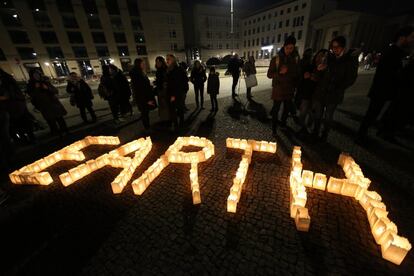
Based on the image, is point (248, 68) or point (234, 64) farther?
point (234, 64)

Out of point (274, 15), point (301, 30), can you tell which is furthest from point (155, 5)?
point (301, 30)

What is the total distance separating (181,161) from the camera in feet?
14.4

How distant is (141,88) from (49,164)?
3.01 meters

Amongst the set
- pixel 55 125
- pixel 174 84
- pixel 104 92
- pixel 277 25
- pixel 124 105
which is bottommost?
pixel 55 125

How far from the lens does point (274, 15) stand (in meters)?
49.8

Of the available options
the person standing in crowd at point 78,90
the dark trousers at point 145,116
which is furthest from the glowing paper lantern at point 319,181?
the person standing in crowd at point 78,90

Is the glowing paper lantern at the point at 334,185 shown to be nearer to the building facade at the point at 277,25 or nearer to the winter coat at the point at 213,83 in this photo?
the winter coat at the point at 213,83

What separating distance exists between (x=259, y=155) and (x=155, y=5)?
49084mm

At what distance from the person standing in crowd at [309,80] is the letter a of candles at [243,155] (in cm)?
162

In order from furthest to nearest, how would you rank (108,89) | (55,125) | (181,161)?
(108,89)
(55,125)
(181,161)

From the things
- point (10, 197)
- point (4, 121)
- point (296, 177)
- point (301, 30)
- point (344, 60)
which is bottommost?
point (10, 197)

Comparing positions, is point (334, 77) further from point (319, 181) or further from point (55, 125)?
point (55, 125)

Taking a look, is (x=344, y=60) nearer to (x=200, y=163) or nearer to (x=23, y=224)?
(x=200, y=163)

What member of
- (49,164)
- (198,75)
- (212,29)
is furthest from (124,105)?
(212,29)
